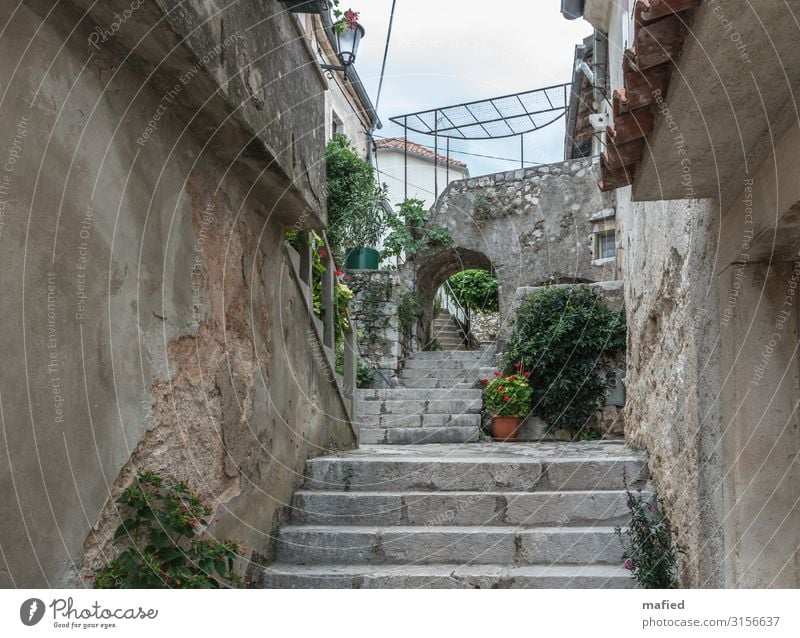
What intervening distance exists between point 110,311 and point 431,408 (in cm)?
579

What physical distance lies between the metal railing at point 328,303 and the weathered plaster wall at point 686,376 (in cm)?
220

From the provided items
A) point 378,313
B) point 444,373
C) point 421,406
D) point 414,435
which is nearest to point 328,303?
point 414,435

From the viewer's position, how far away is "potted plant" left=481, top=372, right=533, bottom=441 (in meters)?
7.76

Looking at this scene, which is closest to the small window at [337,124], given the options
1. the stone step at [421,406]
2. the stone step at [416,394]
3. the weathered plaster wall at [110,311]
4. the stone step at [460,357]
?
the stone step at [460,357]

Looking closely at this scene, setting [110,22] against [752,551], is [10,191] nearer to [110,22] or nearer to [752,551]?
[110,22]

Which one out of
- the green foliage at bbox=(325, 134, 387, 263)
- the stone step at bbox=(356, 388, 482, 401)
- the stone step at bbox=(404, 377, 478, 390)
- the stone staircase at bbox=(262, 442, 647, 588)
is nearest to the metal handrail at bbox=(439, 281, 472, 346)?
the green foliage at bbox=(325, 134, 387, 263)

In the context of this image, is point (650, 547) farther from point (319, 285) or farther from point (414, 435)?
point (414, 435)

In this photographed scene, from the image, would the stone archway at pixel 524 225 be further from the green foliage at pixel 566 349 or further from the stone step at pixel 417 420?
the stone step at pixel 417 420

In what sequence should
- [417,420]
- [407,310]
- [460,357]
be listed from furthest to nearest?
[407,310], [460,357], [417,420]

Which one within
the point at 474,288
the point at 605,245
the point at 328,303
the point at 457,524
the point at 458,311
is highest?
the point at 605,245

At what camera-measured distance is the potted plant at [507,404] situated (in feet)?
25.5

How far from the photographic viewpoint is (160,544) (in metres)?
2.47

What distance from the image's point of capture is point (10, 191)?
1882 millimetres
